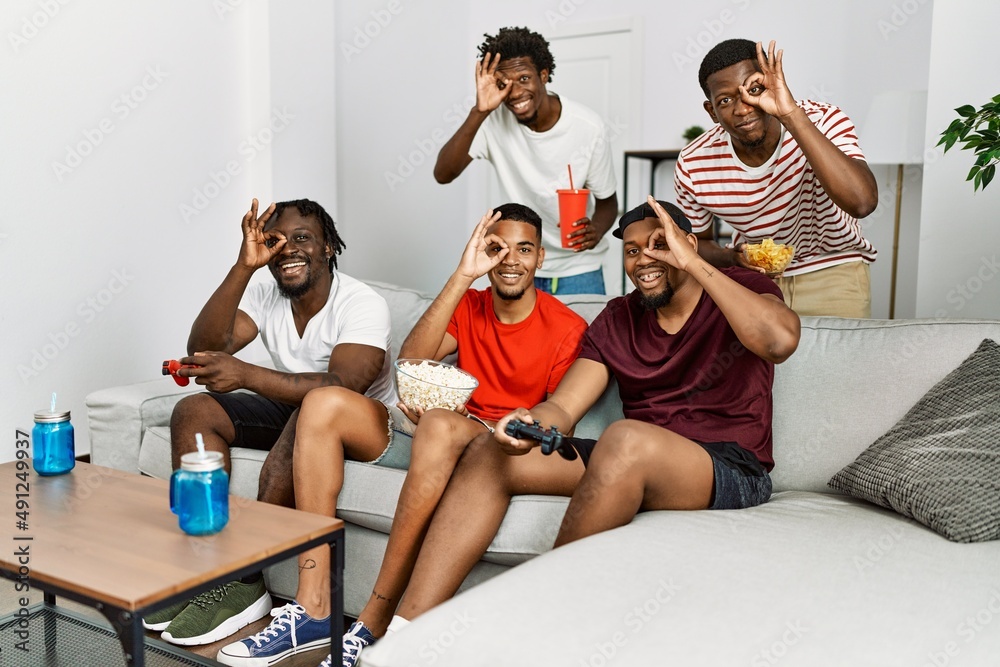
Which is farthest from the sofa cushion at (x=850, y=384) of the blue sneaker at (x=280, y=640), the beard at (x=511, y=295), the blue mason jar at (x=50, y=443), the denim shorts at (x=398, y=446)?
the blue mason jar at (x=50, y=443)

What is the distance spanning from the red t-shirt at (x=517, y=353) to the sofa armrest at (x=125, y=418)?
841mm

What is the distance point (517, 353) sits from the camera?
2.22 metres

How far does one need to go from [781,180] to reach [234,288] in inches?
56.8

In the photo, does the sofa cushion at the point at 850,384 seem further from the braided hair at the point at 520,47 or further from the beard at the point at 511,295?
the braided hair at the point at 520,47

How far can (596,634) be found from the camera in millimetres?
1218

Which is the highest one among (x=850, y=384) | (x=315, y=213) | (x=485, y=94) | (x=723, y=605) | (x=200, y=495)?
(x=485, y=94)

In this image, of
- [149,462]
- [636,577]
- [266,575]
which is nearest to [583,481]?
[636,577]

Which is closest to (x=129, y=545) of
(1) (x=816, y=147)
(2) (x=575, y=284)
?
(1) (x=816, y=147)

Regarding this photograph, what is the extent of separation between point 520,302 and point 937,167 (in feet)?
4.63

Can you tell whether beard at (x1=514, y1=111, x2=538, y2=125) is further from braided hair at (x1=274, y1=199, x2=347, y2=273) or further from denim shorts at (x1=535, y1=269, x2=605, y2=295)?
braided hair at (x1=274, y1=199, x2=347, y2=273)

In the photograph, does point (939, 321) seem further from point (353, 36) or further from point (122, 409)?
point (353, 36)

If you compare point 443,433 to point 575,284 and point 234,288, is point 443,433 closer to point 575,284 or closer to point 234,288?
point 234,288

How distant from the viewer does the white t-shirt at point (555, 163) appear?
9.25 ft

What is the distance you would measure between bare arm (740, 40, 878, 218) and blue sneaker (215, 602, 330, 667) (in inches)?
57.7
